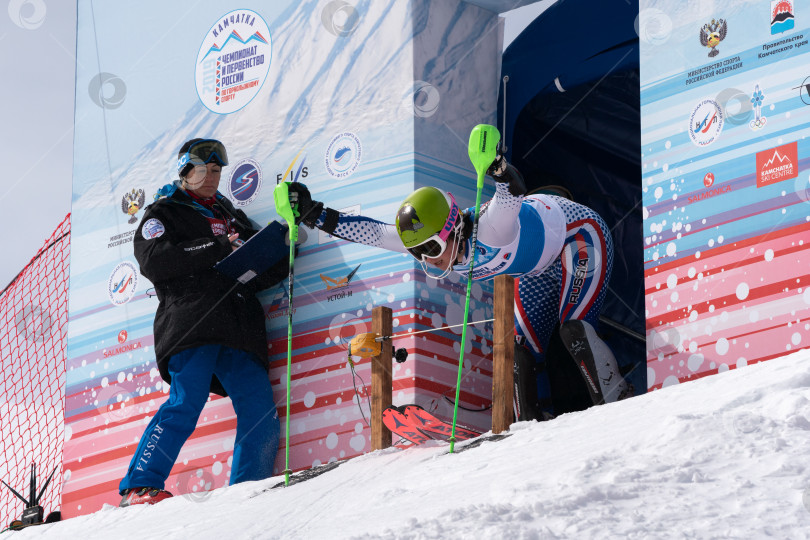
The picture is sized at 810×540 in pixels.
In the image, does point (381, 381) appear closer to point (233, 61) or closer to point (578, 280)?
point (578, 280)

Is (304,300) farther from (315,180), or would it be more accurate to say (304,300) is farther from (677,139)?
(677,139)

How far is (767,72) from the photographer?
496 cm

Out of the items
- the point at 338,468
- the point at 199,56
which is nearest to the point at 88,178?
the point at 199,56

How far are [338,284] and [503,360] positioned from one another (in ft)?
5.85

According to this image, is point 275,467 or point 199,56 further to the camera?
point 199,56

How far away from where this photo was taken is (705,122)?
517cm

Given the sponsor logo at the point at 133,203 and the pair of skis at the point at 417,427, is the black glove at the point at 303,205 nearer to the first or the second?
the pair of skis at the point at 417,427

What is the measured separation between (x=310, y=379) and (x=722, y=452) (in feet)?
11.5

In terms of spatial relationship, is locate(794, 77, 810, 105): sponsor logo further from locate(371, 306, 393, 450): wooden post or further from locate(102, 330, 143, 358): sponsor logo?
locate(102, 330, 143, 358): sponsor logo

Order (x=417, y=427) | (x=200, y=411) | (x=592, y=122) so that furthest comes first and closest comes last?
(x=592, y=122) → (x=200, y=411) → (x=417, y=427)

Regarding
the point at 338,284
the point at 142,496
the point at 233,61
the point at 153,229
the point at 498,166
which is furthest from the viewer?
the point at 233,61

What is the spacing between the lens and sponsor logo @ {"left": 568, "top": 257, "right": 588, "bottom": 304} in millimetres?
5430

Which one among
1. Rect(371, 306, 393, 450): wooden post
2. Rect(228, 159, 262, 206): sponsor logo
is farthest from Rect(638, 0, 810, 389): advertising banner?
Rect(228, 159, 262, 206): sponsor logo

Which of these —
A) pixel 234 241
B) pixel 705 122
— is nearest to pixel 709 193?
pixel 705 122
